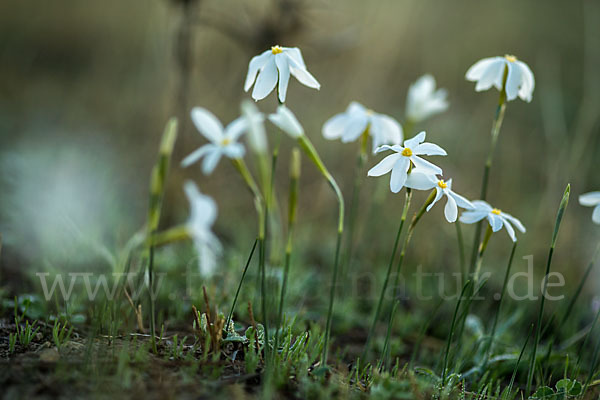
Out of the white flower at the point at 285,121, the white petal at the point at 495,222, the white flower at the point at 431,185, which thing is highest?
the white flower at the point at 285,121

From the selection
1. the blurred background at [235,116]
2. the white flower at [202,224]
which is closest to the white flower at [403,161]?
the white flower at [202,224]

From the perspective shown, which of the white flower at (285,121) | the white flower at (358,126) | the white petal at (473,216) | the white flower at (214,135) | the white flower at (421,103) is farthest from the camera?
the white flower at (421,103)

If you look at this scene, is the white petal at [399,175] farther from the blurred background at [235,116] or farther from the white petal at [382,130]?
the blurred background at [235,116]

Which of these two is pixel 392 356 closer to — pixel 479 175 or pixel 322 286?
pixel 322 286

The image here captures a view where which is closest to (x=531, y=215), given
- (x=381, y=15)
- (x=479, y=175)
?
(x=479, y=175)

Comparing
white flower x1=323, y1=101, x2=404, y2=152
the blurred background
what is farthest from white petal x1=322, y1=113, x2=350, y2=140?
the blurred background

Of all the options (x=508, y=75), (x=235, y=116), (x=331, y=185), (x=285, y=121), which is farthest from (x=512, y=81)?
(x=235, y=116)

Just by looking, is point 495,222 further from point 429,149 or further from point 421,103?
point 421,103
